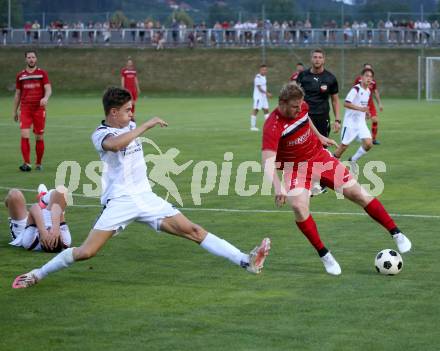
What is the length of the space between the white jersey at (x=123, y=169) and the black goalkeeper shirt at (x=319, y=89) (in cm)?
811

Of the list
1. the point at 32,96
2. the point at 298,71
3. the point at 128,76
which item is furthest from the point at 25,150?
the point at 128,76

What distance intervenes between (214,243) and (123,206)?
0.89 meters

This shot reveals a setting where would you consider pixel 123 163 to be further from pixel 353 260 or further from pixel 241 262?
pixel 353 260

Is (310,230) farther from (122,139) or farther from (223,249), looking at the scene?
(122,139)

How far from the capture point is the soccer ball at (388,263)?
9273 mm

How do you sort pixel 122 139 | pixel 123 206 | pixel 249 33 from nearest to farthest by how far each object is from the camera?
pixel 122 139 → pixel 123 206 → pixel 249 33

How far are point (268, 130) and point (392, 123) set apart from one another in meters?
23.4

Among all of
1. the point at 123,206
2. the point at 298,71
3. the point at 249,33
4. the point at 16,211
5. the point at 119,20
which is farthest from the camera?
the point at 119,20

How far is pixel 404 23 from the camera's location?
62250 mm

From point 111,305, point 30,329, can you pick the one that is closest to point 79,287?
point 111,305

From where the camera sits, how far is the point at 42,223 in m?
10.5

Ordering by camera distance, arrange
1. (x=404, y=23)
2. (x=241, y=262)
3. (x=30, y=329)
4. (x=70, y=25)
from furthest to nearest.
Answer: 1. (x=70, y=25)
2. (x=404, y=23)
3. (x=241, y=262)
4. (x=30, y=329)

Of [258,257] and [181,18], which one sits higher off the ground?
[181,18]

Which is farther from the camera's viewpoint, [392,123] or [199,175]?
[392,123]
